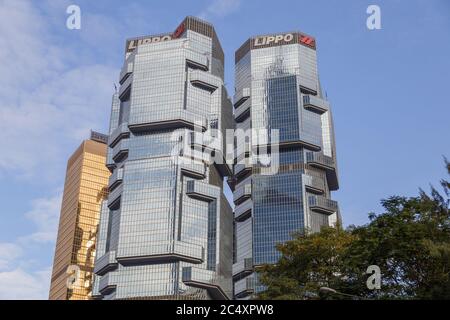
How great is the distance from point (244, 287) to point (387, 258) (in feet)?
475

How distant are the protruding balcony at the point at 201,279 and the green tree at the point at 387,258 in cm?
12881

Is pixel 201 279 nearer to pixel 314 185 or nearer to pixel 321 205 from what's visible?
pixel 321 205

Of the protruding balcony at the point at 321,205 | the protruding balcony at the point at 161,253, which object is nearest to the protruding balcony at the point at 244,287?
the protruding balcony at the point at 161,253

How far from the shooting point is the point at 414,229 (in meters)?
45.3

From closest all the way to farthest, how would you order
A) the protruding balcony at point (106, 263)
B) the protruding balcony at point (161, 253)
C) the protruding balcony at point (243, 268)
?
1. the protruding balcony at point (161, 253)
2. the protruding balcony at point (106, 263)
3. the protruding balcony at point (243, 268)

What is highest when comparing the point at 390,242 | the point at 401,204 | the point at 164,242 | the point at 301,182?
the point at 301,182

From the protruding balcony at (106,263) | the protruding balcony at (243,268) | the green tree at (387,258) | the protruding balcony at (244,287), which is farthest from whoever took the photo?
the protruding balcony at (243,268)

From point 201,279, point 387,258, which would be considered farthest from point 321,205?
point 387,258

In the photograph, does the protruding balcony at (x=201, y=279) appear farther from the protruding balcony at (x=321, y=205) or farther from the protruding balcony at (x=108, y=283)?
the protruding balcony at (x=321, y=205)

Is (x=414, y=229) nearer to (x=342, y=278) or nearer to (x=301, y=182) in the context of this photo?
(x=342, y=278)

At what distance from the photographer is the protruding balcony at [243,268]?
19088 cm

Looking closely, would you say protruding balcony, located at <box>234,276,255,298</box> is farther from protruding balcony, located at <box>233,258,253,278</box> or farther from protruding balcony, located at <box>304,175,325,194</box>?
protruding balcony, located at <box>304,175,325,194</box>

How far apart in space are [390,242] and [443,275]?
5.37 meters
